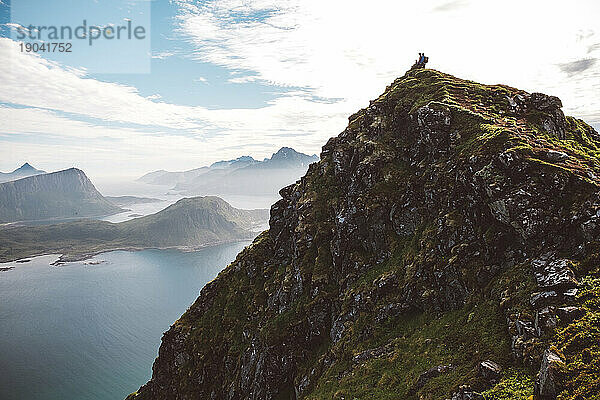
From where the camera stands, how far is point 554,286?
70.9 feet

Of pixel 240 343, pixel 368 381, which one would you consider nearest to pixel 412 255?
pixel 368 381

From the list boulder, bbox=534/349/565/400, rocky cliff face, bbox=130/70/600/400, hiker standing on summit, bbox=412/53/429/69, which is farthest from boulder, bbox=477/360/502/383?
hiker standing on summit, bbox=412/53/429/69

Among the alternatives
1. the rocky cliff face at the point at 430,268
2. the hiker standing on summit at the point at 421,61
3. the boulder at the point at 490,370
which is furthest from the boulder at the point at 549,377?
the hiker standing on summit at the point at 421,61

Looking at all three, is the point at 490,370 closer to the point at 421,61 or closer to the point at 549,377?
the point at 549,377

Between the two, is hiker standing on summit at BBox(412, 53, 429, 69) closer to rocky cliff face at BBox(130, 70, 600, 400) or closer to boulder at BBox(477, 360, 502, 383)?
rocky cliff face at BBox(130, 70, 600, 400)

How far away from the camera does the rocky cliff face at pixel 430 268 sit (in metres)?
21.0

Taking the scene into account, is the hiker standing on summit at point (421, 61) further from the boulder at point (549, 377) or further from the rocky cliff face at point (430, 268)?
the boulder at point (549, 377)

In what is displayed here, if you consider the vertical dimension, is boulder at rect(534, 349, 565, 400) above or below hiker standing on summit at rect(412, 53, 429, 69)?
below

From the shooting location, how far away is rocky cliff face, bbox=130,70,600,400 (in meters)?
21.0

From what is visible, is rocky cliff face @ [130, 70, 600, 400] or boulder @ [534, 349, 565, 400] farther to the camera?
rocky cliff face @ [130, 70, 600, 400]

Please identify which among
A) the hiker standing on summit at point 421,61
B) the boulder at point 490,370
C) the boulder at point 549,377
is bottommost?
the boulder at point 490,370

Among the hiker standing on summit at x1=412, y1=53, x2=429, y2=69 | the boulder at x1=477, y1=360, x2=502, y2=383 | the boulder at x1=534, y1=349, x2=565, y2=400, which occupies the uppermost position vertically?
the hiker standing on summit at x1=412, y1=53, x2=429, y2=69

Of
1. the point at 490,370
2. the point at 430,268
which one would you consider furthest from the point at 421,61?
the point at 490,370

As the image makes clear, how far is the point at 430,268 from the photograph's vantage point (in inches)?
1326
